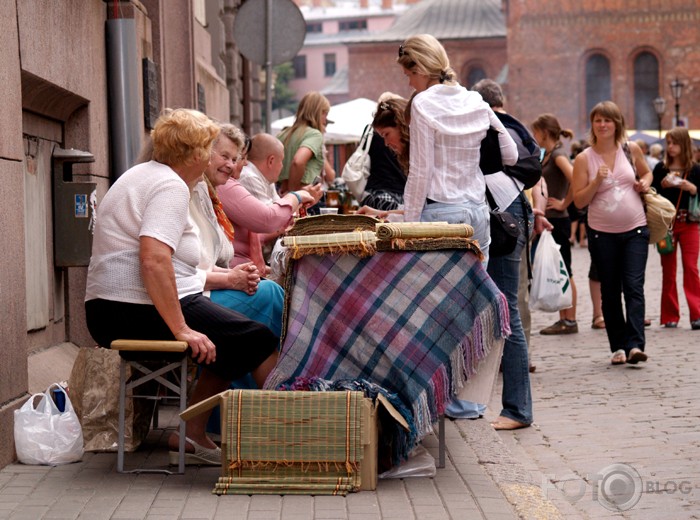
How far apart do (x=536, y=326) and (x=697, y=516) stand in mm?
8437

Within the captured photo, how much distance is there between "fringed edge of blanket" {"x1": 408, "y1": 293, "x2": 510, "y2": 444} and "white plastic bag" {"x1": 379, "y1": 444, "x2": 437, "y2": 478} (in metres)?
0.13

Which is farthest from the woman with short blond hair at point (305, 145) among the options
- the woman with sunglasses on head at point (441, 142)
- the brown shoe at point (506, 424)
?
the brown shoe at point (506, 424)

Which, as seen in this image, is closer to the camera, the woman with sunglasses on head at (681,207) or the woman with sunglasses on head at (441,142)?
the woman with sunglasses on head at (441,142)

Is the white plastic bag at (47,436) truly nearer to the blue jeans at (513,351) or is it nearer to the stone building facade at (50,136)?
the stone building facade at (50,136)

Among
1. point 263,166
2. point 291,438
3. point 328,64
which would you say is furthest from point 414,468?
point 328,64

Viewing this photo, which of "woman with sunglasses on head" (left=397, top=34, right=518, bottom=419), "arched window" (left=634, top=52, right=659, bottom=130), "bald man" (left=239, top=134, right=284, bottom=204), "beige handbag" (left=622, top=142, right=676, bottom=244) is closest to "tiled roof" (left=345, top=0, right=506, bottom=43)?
"arched window" (left=634, top=52, right=659, bottom=130)

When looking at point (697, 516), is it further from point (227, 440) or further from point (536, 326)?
point (536, 326)

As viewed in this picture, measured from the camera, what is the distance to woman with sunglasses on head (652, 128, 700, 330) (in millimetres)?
12727

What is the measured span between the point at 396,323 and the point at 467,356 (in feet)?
1.13

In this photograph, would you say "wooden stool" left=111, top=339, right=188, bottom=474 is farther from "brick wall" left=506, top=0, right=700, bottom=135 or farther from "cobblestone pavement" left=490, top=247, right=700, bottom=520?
"brick wall" left=506, top=0, right=700, bottom=135

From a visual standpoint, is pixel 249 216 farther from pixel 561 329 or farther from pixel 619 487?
pixel 561 329

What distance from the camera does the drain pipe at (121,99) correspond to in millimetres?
8930

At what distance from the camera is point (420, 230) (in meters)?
5.81

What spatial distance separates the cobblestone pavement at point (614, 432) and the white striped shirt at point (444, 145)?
4.48ft
